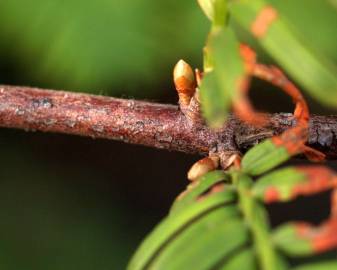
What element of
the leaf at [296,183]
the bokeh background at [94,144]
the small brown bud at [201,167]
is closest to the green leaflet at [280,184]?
the leaf at [296,183]

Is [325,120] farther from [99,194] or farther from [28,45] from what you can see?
[99,194]

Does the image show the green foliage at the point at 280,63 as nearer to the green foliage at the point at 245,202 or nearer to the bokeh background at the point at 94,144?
the green foliage at the point at 245,202

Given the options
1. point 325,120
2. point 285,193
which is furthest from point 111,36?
point 285,193

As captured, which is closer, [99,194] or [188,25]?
[188,25]

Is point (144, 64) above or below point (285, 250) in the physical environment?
above

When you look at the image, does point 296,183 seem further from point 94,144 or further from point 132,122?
point 94,144
